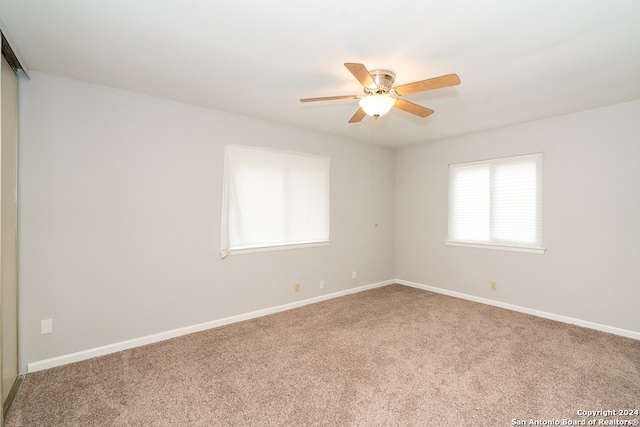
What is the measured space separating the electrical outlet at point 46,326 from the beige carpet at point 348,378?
1.03 feet

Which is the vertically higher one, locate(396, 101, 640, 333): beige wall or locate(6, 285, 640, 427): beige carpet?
locate(396, 101, 640, 333): beige wall

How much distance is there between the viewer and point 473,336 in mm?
3199

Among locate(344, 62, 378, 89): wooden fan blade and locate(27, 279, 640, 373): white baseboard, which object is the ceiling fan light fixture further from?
locate(27, 279, 640, 373): white baseboard

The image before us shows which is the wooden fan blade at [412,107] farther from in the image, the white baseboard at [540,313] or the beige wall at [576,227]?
the white baseboard at [540,313]

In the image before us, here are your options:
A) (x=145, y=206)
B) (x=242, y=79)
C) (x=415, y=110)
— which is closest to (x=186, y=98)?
(x=242, y=79)

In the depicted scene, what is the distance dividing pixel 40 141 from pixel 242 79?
1.72m

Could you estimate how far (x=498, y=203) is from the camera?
4.19 metres

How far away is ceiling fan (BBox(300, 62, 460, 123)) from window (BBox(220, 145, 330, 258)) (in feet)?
5.08

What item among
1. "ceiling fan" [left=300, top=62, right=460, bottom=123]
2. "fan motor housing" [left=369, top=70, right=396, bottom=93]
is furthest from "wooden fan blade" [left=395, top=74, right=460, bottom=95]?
"fan motor housing" [left=369, top=70, right=396, bottom=93]

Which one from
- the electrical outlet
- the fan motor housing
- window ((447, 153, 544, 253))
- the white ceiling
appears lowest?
the electrical outlet

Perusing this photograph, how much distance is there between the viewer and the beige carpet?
1989 mm

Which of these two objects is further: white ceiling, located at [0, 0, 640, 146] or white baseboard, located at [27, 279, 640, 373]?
white baseboard, located at [27, 279, 640, 373]

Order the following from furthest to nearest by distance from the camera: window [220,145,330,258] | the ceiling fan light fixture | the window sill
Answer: the window sill
window [220,145,330,258]
the ceiling fan light fixture

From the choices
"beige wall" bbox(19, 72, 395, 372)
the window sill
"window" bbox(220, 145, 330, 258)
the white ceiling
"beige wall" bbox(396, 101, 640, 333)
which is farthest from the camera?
the window sill
